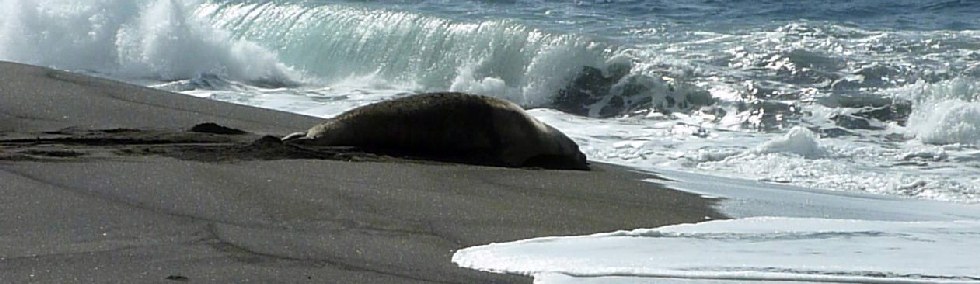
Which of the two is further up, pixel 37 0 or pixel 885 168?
pixel 37 0

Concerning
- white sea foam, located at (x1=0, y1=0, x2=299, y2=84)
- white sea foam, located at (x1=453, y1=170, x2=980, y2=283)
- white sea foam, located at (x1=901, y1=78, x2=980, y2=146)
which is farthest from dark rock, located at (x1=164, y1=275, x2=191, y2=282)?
white sea foam, located at (x1=0, y1=0, x2=299, y2=84)

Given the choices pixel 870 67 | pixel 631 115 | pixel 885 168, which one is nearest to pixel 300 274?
pixel 885 168

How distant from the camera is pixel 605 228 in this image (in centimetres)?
533

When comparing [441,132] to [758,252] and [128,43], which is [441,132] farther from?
[128,43]

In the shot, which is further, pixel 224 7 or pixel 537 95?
pixel 224 7

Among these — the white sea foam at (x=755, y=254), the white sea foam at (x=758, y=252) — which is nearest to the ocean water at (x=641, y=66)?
the white sea foam at (x=758, y=252)

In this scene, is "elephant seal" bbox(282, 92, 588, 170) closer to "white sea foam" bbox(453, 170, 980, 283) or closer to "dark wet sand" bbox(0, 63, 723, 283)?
"dark wet sand" bbox(0, 63, 723, 283)

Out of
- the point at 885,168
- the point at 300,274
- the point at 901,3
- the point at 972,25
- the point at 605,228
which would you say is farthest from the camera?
the point at 901,3

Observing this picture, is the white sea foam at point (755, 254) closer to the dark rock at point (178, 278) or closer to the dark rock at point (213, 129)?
the dark rock at point (178, 278)

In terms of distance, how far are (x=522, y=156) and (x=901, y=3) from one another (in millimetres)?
12397

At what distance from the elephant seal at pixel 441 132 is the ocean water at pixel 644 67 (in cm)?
116

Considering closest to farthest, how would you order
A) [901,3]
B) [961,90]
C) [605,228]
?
[605,228] < [961,90] < [901,3]

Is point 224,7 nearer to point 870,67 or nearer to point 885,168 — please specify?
point 870,67

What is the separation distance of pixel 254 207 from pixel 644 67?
828 centimetres
